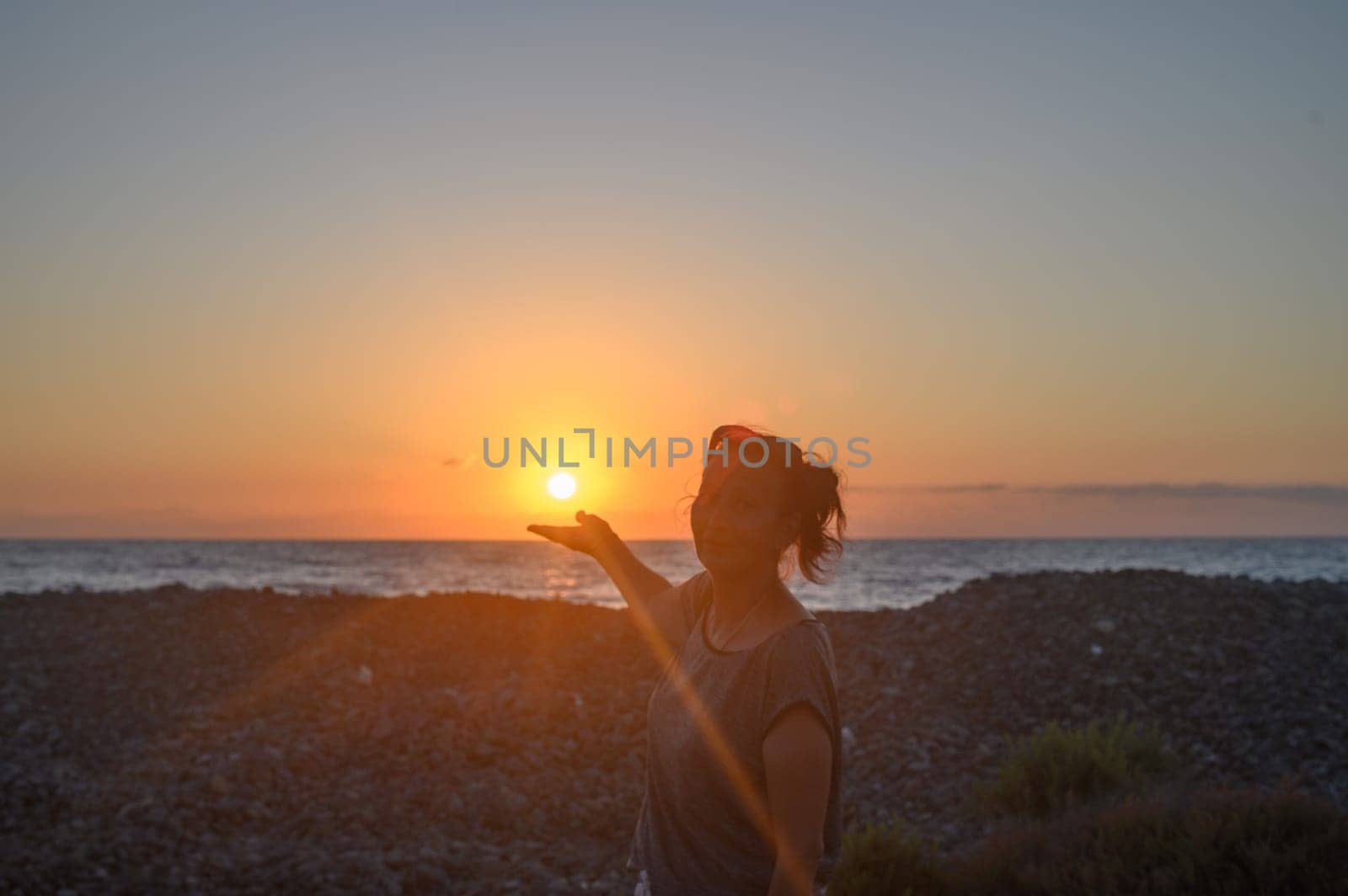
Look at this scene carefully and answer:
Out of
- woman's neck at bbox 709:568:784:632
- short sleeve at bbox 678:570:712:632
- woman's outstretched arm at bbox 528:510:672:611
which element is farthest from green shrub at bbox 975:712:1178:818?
woman's neck at bbox 709:568:784:632

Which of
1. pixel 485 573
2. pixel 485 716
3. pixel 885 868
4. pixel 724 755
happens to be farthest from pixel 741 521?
pixel 485 573

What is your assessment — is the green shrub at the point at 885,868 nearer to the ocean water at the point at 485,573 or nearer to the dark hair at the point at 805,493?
the dark hair at the point at 805,493

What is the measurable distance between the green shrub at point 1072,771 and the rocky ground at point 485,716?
0.39 m

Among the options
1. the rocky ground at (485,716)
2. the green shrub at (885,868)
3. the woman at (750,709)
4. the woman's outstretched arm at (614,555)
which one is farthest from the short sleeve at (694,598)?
the rocky ground at (485,716)

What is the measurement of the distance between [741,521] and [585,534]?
1.02 meters

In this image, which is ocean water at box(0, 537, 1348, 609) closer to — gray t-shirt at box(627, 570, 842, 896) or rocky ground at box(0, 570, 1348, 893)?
rocky ground at box(0, 570, 1348, 893)

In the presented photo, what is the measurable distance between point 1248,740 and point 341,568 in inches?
2013

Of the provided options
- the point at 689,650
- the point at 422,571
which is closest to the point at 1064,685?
the point at 689,650

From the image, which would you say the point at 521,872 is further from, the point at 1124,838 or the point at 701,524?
the point at 701,524

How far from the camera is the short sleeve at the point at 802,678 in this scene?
88.7 inches

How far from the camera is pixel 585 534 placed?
11.1 ft

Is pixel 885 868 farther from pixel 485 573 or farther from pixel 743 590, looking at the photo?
pixel 485 573

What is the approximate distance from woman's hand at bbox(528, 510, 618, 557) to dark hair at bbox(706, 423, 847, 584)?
81 cm

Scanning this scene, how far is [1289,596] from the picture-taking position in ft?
46.8
